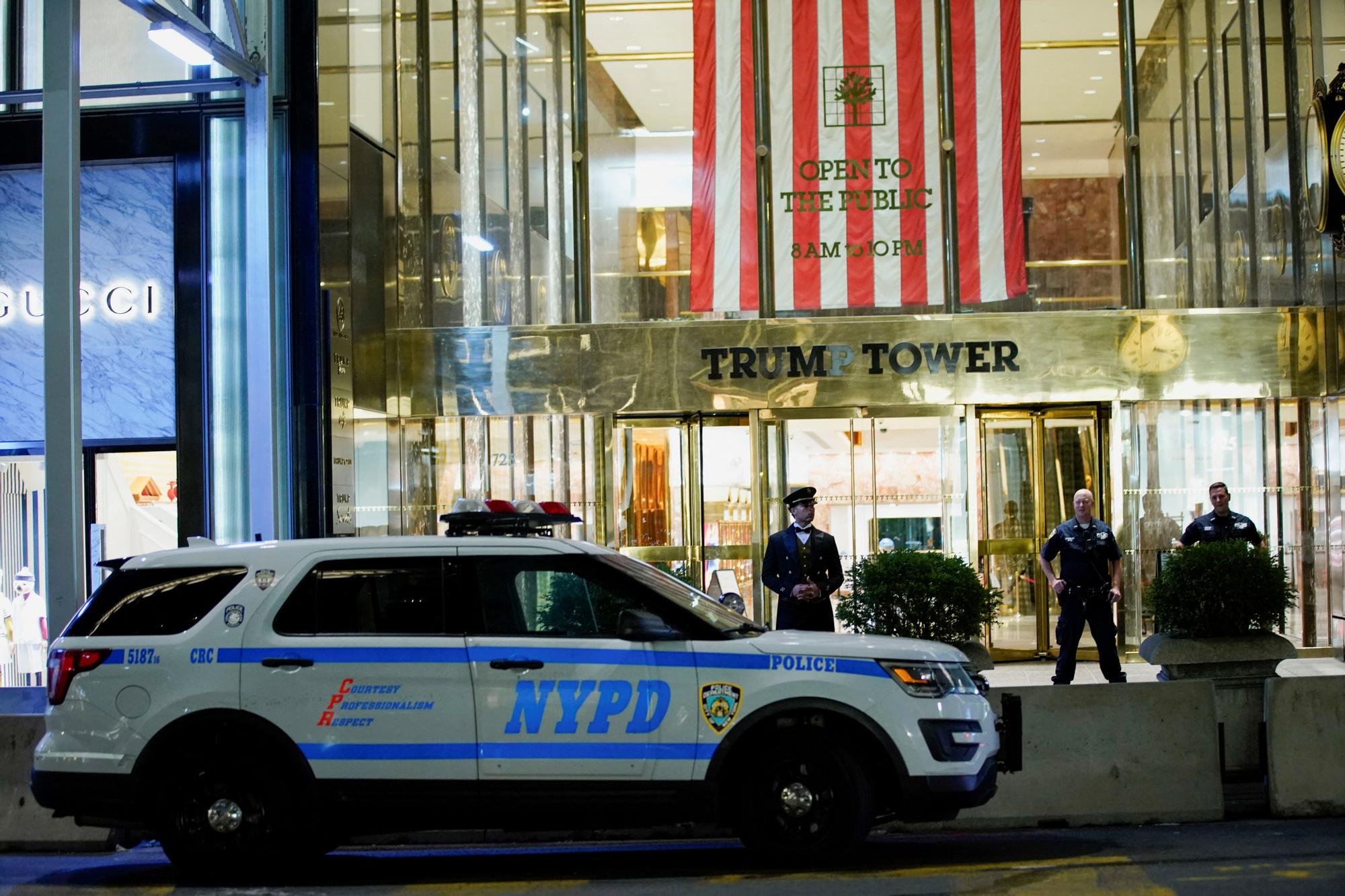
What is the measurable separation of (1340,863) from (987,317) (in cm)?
988

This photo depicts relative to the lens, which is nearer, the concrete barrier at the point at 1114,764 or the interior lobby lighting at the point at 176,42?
the concrete barrier at the point at 1114,764

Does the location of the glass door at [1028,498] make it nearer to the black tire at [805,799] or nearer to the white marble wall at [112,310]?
Answer: the white marble wall at [112,310]

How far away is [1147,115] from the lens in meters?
17.9

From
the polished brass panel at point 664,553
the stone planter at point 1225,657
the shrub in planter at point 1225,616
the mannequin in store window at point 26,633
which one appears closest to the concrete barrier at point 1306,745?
the stone planter at point 1225,657

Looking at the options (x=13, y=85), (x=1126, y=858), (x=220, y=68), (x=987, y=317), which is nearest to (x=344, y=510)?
(x=220, y=68)

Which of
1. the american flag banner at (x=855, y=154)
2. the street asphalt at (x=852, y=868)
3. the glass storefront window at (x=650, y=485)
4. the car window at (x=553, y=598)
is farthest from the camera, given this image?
the glass storefront window at (x=650, y=485)

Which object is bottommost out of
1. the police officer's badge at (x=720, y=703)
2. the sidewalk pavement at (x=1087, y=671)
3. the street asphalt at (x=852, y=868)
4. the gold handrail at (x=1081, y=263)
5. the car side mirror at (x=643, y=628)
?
the sidewalk pavement at (x=1087, y=671)

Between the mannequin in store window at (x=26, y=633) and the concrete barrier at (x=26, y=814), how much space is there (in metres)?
6.16

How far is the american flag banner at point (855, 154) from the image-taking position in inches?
680

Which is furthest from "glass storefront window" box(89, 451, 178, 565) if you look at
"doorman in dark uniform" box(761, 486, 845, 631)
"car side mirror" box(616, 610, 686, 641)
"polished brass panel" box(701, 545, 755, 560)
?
"car side mirror" box(616, 610, 686, 641)

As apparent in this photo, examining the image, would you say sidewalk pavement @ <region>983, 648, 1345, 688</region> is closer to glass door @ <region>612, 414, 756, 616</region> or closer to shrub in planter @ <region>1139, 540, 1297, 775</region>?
glass door @ <region>612, 414, 756, 616</region>

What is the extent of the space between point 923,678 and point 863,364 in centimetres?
961

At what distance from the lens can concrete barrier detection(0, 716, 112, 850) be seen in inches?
367

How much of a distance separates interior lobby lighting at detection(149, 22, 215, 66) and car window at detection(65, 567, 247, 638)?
539cm
